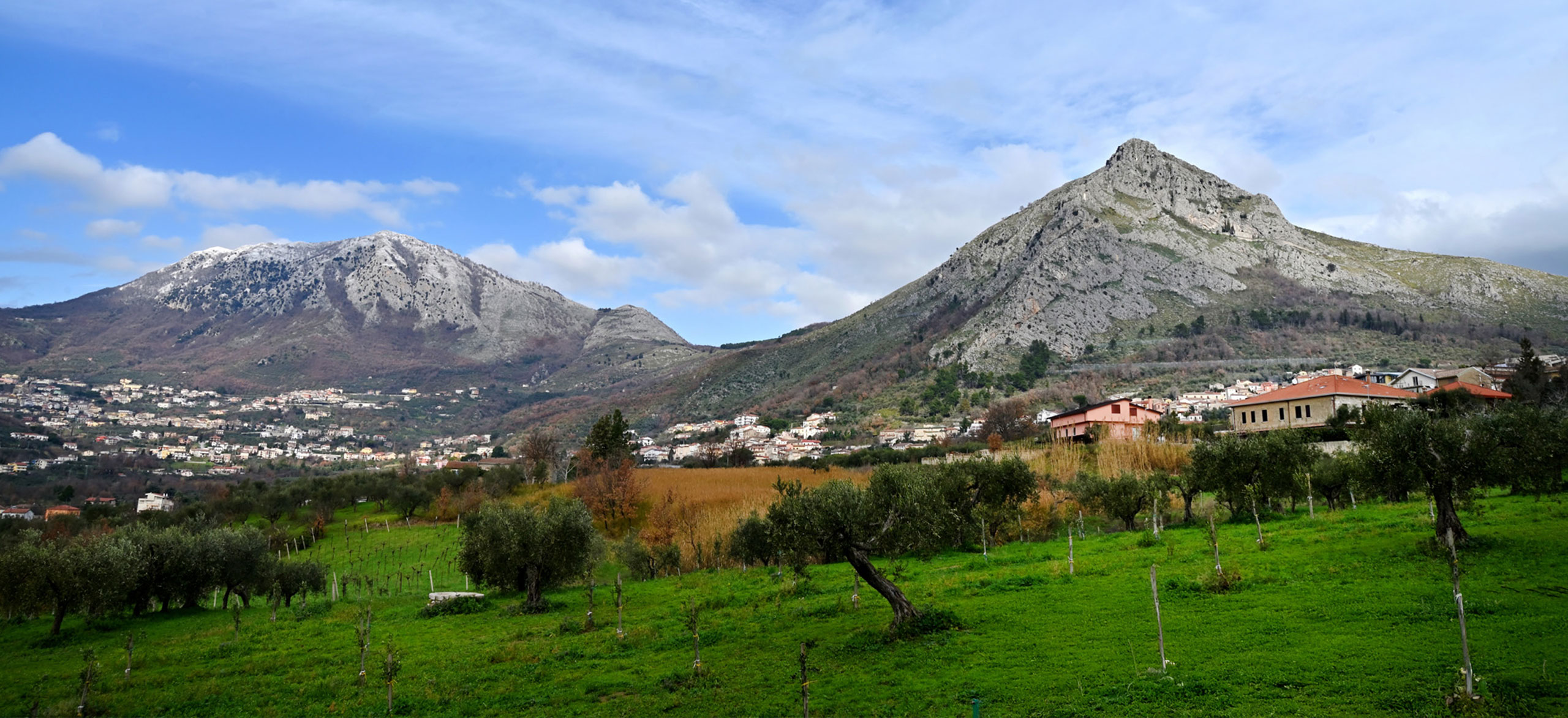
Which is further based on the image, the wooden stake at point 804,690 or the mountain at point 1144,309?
the mountain at point 1144,309

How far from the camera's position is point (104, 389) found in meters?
178

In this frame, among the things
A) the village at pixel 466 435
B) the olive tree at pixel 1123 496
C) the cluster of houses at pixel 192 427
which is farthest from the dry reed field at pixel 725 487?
the cluster of houses at pixel 192 427

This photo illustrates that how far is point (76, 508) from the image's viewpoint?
3187 inches

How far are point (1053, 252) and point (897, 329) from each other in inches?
1639

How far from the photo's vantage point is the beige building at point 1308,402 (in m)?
65.0

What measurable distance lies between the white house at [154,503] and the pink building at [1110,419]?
90.0 metres

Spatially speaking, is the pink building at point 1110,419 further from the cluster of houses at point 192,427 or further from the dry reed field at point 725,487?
the cluster of houses at point 192,427

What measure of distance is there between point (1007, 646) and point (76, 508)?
104 meters

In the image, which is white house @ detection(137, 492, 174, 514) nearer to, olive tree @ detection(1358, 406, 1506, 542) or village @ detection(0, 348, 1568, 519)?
village @ detection(0, 348, 1568, 519)

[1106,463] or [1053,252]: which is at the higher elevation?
[1053,252]

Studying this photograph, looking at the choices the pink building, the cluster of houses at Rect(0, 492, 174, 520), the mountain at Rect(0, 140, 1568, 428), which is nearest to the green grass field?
the pink building


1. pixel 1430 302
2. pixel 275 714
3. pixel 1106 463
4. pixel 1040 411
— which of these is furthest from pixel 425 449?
pixel 1430 302

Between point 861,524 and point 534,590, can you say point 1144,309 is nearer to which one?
point 534,590

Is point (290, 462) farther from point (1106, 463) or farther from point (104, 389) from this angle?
point (1106, 463)
